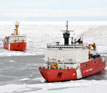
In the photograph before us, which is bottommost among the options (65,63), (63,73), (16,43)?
(63,73)

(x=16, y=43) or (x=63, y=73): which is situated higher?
(x=16, y=43)

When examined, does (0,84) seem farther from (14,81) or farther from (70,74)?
(70,74)

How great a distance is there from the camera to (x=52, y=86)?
3039 cm

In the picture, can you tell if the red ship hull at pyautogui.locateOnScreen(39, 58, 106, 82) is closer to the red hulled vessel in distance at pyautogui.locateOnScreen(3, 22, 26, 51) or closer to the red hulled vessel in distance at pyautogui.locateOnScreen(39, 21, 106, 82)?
the red hulled vessel in distance at pyautogui.locateOnScreen(39, 21, 106, 82)

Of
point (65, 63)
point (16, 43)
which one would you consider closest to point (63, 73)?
point (65, 63)

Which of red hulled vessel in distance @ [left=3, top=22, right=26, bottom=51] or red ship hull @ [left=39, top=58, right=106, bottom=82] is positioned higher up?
red hulled vessel in distance @ [left=3, top=22, right=26, bottom=51]

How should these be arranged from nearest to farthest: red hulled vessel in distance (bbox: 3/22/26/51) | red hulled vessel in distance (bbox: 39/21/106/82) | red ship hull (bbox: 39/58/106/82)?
1. red ship hull (bbox: 39/58/106/82)
2. red hulled vessel in distance (bbox: 39/21/106/82)
3. red hulled vessel in distance (bbox: 3/22/26/51)

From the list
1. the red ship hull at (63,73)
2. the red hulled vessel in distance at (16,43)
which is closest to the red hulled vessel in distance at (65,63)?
the red ship hull at (63,73)

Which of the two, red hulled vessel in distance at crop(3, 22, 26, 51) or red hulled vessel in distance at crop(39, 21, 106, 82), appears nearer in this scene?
red hulled vessel in distance at crop(39, 21, 106, 82)

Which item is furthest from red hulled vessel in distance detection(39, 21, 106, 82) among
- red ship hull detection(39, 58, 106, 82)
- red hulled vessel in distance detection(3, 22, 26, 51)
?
red hulled vessel in distance detection(3, 22, 26, 51)

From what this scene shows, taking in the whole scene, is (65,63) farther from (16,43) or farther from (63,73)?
(16,43)

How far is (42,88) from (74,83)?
416 cm

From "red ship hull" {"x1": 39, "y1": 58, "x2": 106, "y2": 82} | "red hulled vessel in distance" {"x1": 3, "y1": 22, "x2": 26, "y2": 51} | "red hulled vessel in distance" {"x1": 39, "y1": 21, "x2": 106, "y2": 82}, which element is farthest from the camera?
"red hulled vessel in distance" {"x1": 3, "y1": 22, "x2": 26, "y2": 51}

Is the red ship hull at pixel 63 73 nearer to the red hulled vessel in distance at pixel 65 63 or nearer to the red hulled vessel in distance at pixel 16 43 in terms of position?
the red hulled vessel in distance at pixel 65 63
